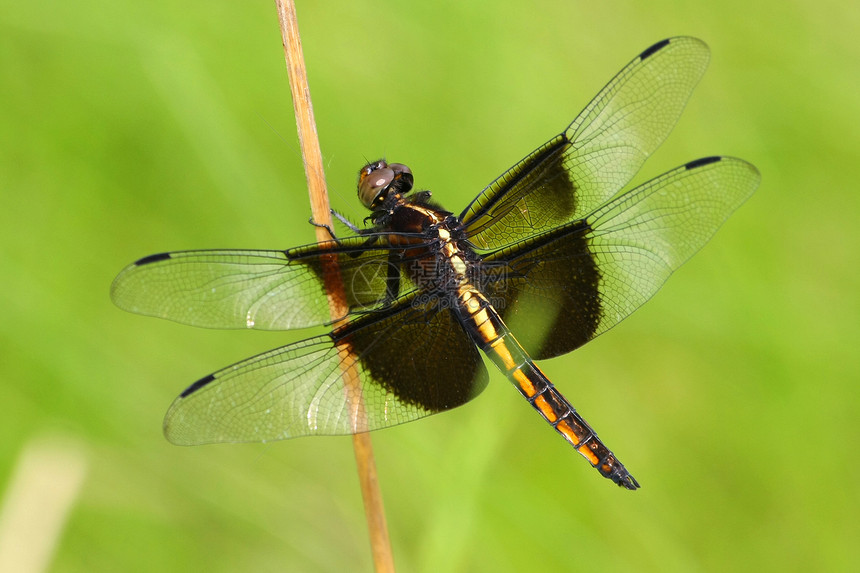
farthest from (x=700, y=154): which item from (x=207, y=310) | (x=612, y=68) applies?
(x=207, y=310)

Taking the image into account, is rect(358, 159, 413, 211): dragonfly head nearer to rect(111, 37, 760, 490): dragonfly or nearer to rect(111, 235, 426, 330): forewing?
rect(111, 37, 760, 490): dragonfly

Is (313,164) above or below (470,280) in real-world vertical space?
above

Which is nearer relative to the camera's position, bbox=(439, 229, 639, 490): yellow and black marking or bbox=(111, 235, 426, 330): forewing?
bbox=(111, 235, 426, 330): forewing

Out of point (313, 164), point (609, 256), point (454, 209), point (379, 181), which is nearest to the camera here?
point (313, 164)

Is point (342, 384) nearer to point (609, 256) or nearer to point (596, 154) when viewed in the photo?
point (609, 256)

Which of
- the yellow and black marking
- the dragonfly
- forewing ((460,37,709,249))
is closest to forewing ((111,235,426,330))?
the dragonfly

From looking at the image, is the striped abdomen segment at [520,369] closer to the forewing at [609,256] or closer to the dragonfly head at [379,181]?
the forewing at [609,256]

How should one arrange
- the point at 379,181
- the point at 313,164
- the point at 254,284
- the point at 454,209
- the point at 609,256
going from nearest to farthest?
the point at 313,164 < the point at 254,284 < the point at 609,256 < the point at 379,181 < the point at 454,209

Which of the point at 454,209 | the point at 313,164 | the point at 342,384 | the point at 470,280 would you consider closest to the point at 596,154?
the point at 470,280
